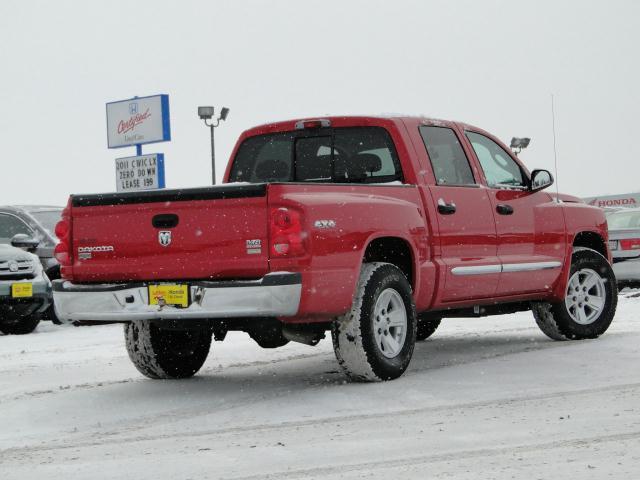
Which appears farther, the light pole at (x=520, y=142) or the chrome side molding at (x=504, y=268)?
the light pole at (x=520, y=142)

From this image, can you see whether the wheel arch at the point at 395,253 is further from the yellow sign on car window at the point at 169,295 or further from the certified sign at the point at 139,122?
the certified sign at the point at 139,122

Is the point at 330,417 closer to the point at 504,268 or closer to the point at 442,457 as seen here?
the point at 442,457

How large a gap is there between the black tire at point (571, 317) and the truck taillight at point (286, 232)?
13.0ft

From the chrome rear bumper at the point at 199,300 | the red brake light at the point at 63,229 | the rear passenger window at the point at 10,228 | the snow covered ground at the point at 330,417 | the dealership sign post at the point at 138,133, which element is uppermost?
the dealership sign post at the point at 138,133

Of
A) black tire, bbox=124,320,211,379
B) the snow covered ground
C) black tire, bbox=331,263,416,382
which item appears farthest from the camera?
black tire, bbox=124,320,211,379

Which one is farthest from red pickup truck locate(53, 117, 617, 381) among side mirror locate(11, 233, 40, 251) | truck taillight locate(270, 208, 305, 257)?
side mirror locate(11, 233, 40, 251)

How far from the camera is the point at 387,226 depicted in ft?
27.7

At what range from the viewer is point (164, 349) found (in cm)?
928

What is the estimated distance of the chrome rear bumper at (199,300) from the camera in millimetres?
7629

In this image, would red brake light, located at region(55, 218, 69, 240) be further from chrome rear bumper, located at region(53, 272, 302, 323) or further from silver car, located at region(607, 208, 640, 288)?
silver car, located at region(607, 208, 640, 288)

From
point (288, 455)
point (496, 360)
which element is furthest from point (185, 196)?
point (496, 360)

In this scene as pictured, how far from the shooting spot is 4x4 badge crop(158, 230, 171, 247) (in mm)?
8016

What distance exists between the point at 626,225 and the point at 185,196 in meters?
12.6

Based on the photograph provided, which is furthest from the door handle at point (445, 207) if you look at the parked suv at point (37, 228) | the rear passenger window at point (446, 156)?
the parked suv at point (37, 228)
